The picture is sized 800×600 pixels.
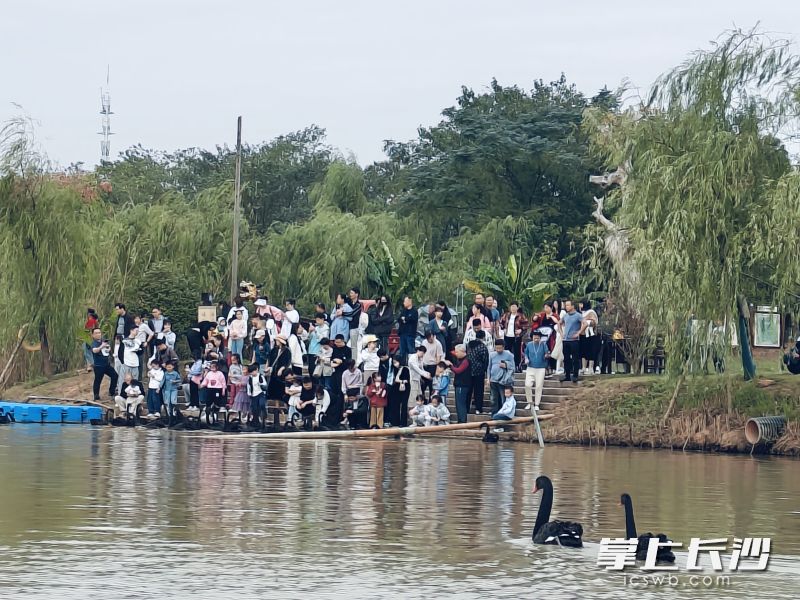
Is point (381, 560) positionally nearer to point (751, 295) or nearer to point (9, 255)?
point (751, 295)

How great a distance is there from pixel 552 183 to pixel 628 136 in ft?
88.3

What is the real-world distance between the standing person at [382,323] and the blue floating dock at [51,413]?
6.97 meters

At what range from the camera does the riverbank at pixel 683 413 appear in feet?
95.1

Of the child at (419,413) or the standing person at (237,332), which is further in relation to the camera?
the standing person at (237,332)

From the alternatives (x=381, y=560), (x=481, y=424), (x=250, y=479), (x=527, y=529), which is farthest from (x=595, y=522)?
(x=481, y=424)

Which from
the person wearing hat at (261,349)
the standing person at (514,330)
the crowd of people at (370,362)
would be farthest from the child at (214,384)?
the standing person at (514,330)

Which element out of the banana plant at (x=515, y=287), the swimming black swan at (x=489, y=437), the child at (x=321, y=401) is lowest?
the swimming black swan at (x=489, y=437)

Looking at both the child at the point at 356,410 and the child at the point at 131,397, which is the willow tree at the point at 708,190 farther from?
the child at the point at 131,397

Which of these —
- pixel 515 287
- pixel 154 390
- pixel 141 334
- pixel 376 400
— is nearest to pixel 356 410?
pixel 376 400

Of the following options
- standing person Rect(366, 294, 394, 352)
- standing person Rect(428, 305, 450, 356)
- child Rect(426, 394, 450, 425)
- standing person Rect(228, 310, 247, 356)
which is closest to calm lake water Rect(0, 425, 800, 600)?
child Rect(426, 394, 450, 425)

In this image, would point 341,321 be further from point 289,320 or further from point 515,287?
point 515,287

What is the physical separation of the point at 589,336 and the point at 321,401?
18.9ft

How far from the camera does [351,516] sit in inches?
711

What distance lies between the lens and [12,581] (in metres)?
13.4
